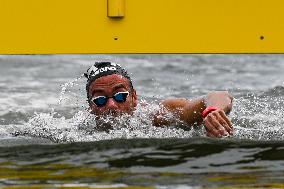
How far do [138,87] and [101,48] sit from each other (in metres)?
5.16

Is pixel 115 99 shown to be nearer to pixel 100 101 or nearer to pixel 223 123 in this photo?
pixel 100 101

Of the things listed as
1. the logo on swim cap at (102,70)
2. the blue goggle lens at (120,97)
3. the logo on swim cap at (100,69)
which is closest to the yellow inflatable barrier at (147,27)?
the logo on swim cap at (100,69)

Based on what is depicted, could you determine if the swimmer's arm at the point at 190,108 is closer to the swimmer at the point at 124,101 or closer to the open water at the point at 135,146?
the swimmer at the point at 124,101

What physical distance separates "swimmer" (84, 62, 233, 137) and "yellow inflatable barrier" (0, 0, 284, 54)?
16.5 inches

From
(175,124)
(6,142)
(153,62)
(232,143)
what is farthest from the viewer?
(153,62)

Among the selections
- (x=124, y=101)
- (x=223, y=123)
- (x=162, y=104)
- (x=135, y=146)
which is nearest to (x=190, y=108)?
(x=162, y=104)

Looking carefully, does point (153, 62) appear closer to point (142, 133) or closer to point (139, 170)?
point (142, 133)

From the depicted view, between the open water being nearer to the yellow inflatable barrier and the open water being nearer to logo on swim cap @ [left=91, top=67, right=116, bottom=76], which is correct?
logo on swim cap @ [left=91, top=67, right=116, bottom=76]

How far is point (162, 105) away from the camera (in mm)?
9867

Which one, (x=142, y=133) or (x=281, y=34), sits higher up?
(x=281, y=34)

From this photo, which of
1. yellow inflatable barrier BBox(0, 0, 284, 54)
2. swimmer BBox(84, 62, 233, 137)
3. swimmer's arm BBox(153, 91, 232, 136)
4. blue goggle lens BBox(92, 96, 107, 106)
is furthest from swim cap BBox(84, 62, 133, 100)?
swimmer's arm BBox(153, 91, 232, 136)

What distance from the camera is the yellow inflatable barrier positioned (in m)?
9.92

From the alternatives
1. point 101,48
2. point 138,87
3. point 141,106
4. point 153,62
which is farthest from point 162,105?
point 153,62

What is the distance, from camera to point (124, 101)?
29.8 feet
